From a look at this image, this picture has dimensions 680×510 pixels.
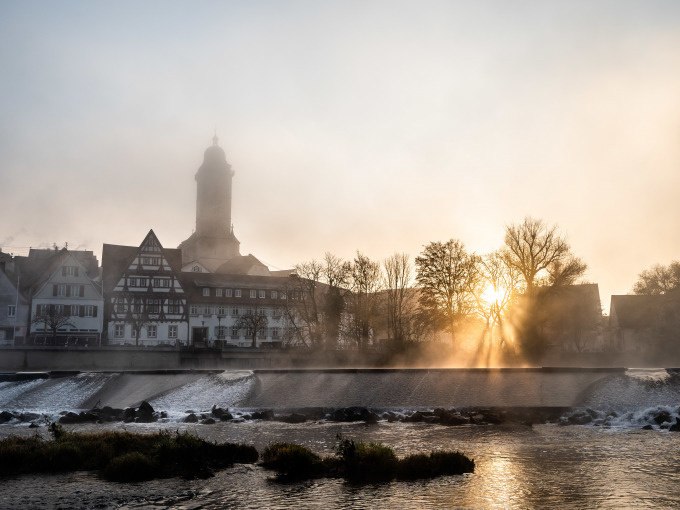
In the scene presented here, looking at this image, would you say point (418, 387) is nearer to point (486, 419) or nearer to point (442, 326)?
point (486, 419)

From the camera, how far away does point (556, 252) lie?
63.0 meters

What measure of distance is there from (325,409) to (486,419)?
9.57 metres

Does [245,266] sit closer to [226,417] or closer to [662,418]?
[226,417]

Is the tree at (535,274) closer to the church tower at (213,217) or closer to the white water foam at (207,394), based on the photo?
the white water foam at (207,394)

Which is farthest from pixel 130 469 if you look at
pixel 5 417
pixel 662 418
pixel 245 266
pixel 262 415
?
pixel 245 266

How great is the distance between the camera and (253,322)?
280ft

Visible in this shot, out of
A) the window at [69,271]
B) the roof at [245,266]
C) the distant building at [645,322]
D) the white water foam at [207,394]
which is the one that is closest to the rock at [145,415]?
the white water foam at [207,394]

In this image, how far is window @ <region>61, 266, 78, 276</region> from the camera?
3216 inches

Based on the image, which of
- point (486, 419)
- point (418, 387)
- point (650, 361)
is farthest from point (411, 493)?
point (650, 361)

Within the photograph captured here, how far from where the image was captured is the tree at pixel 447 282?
216ft

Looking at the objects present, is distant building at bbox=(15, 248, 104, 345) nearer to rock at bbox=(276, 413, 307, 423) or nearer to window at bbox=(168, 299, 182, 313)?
window at bbox=(168, 299, 182, 313)

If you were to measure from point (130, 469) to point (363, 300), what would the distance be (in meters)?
55.3

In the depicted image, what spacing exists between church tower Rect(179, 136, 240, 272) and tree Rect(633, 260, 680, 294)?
76996 millimetres

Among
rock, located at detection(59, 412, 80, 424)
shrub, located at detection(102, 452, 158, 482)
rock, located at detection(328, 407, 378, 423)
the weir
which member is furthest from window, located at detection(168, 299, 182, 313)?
shrub, located at detection(102, 452, 158, 482)
